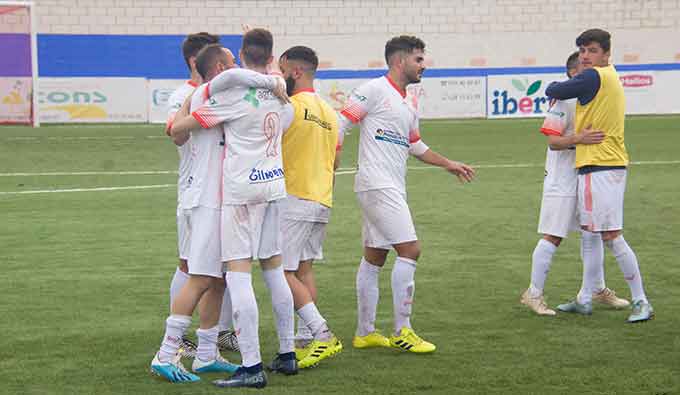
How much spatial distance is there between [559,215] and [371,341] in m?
1.95

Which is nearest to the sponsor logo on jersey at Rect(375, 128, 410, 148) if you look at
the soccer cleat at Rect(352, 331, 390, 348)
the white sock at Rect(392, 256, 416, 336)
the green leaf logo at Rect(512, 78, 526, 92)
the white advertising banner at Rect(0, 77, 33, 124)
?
the white sock at Rect(392, 256, 416, 336)

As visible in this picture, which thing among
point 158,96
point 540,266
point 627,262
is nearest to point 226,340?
point 540,266

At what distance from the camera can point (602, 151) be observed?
7.50 metres

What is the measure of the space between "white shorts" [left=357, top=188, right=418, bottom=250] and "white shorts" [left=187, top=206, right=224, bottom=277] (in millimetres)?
1259

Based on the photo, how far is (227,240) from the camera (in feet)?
18.5

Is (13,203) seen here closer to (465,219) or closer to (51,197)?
(51,197)

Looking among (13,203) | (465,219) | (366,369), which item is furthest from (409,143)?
(13,203)

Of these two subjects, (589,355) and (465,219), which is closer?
(589,355)

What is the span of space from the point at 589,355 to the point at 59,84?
1136 inches

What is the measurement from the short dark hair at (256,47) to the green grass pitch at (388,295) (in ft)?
5.89

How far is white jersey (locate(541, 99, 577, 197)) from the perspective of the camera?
7789 mm

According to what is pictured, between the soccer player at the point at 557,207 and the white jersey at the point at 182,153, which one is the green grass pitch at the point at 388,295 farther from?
the white jersey at the point at 182,153

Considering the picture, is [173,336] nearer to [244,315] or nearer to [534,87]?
[244,315]

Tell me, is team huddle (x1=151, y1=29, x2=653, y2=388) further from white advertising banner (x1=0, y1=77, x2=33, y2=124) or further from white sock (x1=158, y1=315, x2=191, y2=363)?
white advertising banner (x1=0, y1=77, x2=33, y2=124)
